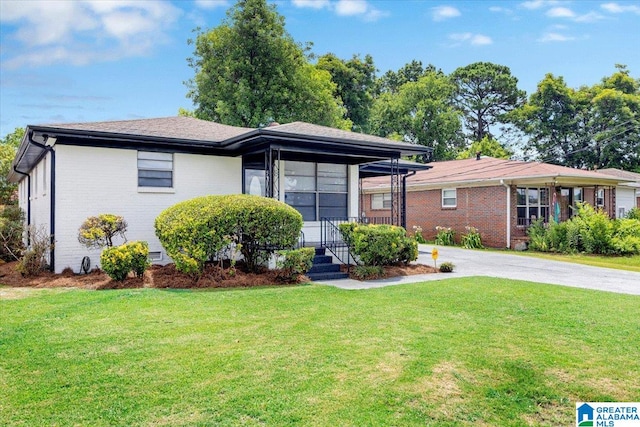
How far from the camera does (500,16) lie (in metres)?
13.5

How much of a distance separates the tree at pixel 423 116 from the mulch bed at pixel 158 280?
30.6 m

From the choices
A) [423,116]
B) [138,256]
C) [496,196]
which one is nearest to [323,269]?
[138,256]

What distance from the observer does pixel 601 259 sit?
53.5 ft

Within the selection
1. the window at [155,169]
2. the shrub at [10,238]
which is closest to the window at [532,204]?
the window at [155,169]

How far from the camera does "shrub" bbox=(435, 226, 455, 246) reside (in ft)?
70.8

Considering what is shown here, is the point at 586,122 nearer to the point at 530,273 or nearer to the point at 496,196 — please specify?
the point at 496,196

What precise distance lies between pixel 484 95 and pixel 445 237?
98.6 feet

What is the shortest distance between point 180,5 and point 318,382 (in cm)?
1273

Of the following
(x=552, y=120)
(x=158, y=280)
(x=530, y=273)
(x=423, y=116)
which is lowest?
(x=530, y=273)

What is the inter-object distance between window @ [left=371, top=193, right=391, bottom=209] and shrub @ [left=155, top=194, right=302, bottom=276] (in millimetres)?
14347

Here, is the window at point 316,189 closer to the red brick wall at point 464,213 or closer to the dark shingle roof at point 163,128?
the dark shingle roof at point 163,128

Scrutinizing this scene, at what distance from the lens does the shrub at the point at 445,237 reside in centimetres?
2158

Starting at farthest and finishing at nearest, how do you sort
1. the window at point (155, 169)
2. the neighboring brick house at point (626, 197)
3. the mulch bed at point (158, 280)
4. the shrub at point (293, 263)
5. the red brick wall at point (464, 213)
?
the neighboring brick house at point (626, 197)
the red brick wall at point (464, 213)
the window at point (155, 169)
the shrub at point (293, 263)
the mulch bed at point (158, 280)

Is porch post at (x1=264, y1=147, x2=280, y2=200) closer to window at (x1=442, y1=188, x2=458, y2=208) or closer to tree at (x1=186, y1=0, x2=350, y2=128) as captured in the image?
window at (x1=442, y1=188, x2=458, y2=208)
